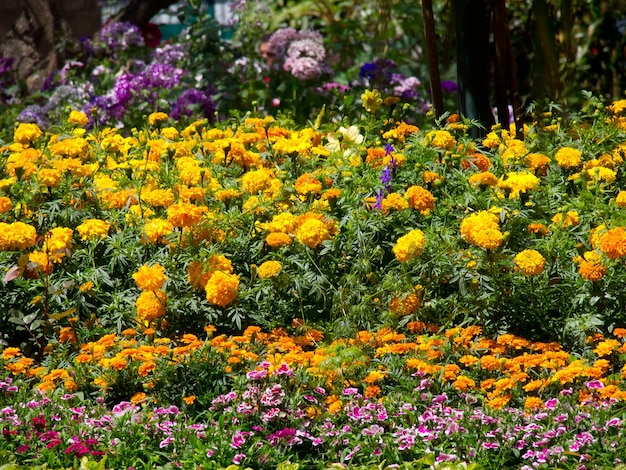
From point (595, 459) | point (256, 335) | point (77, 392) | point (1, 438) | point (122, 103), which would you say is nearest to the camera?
point (595, 459)

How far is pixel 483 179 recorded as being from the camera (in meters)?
3.63

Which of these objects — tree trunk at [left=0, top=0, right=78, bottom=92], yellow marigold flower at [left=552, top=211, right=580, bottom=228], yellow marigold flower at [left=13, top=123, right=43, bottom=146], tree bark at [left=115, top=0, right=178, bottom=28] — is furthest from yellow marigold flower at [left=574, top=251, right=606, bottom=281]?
tree trunk at [left=0, top=0, right=78, bottom=92]

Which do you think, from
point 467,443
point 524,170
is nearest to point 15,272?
point 467,443

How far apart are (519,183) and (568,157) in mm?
355

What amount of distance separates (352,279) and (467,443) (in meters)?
0.86

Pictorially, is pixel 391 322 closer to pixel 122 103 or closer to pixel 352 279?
pixel 352 279

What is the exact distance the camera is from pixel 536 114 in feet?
14.4

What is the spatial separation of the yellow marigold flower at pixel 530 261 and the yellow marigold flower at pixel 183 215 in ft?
3.41

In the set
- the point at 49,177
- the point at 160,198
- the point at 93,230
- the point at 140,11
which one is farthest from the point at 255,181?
the point at 140,11

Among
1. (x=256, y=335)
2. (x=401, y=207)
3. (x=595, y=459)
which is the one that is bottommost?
(x=595, y=459)

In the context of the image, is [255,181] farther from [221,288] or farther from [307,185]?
[221,288]

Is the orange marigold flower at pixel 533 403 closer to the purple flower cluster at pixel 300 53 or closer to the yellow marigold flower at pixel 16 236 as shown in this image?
the yellow marigold flower at pixel 16 236

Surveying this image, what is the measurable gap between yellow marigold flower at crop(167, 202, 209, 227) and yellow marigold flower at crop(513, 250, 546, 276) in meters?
1.04

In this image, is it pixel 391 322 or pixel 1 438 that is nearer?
pixel 1 438
